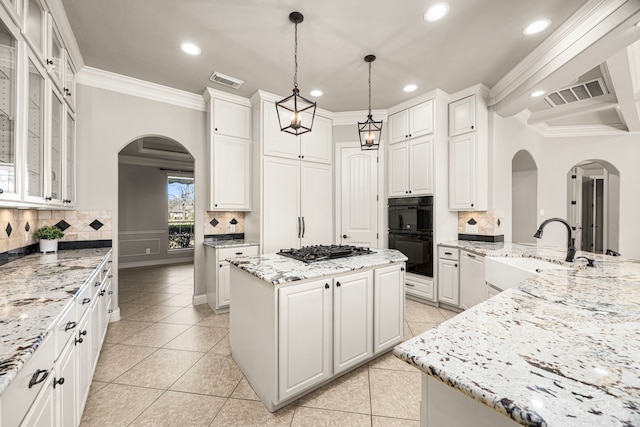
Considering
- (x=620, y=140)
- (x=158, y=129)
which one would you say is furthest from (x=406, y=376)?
(x=620, y=140)

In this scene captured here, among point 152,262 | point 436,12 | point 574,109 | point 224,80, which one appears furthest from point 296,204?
point 152,262

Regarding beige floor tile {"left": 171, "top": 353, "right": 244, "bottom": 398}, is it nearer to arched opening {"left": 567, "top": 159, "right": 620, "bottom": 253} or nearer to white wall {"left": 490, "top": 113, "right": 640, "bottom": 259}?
white wall {"left": 490, "top": 113, "right": 640, "bottom": 259}

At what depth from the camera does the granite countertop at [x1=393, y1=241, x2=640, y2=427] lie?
51 centimetres

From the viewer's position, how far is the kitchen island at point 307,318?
169 centimetres

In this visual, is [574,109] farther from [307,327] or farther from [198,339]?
[198,339]

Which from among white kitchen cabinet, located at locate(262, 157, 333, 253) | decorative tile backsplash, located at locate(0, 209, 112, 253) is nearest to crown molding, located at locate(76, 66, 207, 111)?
white kitchen cabinet, located at locate(262, 157, 333, 253)

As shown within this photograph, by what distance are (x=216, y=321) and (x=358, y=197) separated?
8.51 feet

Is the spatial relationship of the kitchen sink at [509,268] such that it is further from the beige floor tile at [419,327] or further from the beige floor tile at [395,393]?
the beige floor tile at [395,393]

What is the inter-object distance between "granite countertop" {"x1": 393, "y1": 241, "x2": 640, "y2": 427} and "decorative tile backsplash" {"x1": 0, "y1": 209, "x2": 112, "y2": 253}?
2.97m

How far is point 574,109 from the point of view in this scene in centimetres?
393

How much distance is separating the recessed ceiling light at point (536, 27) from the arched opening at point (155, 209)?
5996 millimetres

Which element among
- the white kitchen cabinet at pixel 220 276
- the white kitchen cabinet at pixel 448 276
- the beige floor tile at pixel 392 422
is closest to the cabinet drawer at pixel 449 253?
the white kitchen cabinet at pixel 448 276

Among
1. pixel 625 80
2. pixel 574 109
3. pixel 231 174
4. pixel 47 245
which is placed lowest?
pixel 47 245

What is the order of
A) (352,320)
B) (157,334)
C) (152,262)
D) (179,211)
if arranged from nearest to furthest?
(352,320)
(157,334)
(152,262)
(179,211)
